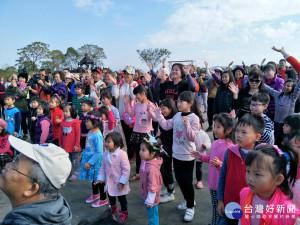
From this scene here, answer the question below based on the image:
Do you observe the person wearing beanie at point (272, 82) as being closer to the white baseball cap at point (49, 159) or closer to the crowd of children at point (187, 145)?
the crowd of children at point (187, 145)

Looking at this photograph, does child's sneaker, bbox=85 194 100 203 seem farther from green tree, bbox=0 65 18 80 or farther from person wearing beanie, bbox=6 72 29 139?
green tree, bbox=0 65 18 80

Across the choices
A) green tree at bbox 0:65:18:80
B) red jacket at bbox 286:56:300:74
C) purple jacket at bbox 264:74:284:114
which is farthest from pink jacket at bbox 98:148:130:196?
green tree at bbox 0:65:18:80

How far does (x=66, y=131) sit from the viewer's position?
4.12 meters

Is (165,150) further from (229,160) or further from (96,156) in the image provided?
(229,160)

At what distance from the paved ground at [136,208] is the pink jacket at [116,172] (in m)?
0.46

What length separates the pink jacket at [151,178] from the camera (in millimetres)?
2605

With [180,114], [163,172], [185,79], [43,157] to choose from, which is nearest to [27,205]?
[43,157]

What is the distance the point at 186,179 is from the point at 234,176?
968mm

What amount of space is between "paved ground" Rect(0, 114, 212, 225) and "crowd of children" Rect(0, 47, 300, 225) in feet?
0.35

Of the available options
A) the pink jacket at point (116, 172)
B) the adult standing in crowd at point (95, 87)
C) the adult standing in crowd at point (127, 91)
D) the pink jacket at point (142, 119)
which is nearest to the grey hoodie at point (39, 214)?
the pink jacket at point (116, 172)

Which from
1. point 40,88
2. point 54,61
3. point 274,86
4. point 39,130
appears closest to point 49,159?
point 39,130

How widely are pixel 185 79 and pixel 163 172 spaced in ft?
5.81

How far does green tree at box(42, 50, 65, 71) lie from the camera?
1624 inches

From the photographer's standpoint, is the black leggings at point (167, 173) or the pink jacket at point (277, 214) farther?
the black leggings at point (167, 173)
